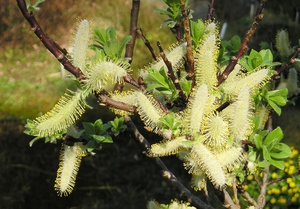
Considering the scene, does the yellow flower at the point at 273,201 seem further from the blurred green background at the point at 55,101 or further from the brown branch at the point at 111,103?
the brown branch at the point at 111,103

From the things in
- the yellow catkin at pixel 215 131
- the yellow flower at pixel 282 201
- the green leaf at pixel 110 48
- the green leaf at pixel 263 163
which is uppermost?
the green leaf at pixel 110 48

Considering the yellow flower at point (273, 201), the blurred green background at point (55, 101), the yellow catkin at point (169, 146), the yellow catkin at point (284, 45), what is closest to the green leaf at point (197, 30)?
the yellow catkin at point (169, 146)

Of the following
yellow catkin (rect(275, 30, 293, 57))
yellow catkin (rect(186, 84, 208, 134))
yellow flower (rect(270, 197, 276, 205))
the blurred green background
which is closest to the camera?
yellow catkin (rect(186, 84, 208, 134))

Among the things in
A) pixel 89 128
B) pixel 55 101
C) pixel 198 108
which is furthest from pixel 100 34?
pixel 55 101

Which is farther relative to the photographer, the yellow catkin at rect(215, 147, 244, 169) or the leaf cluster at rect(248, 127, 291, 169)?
the leaf cluster at rect(248, 127, 291, 169)

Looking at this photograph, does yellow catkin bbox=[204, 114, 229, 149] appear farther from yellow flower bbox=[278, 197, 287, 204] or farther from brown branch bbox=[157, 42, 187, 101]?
yellow flower bbox=[278, 197, 287, 204]

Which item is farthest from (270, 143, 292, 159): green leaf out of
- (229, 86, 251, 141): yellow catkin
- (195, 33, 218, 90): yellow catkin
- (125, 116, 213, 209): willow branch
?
(125, 116, 213, 209): willow branch

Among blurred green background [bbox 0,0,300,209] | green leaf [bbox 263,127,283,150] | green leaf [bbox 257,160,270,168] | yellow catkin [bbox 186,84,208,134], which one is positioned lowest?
blurred green background [bbox 0,0,300,209]
